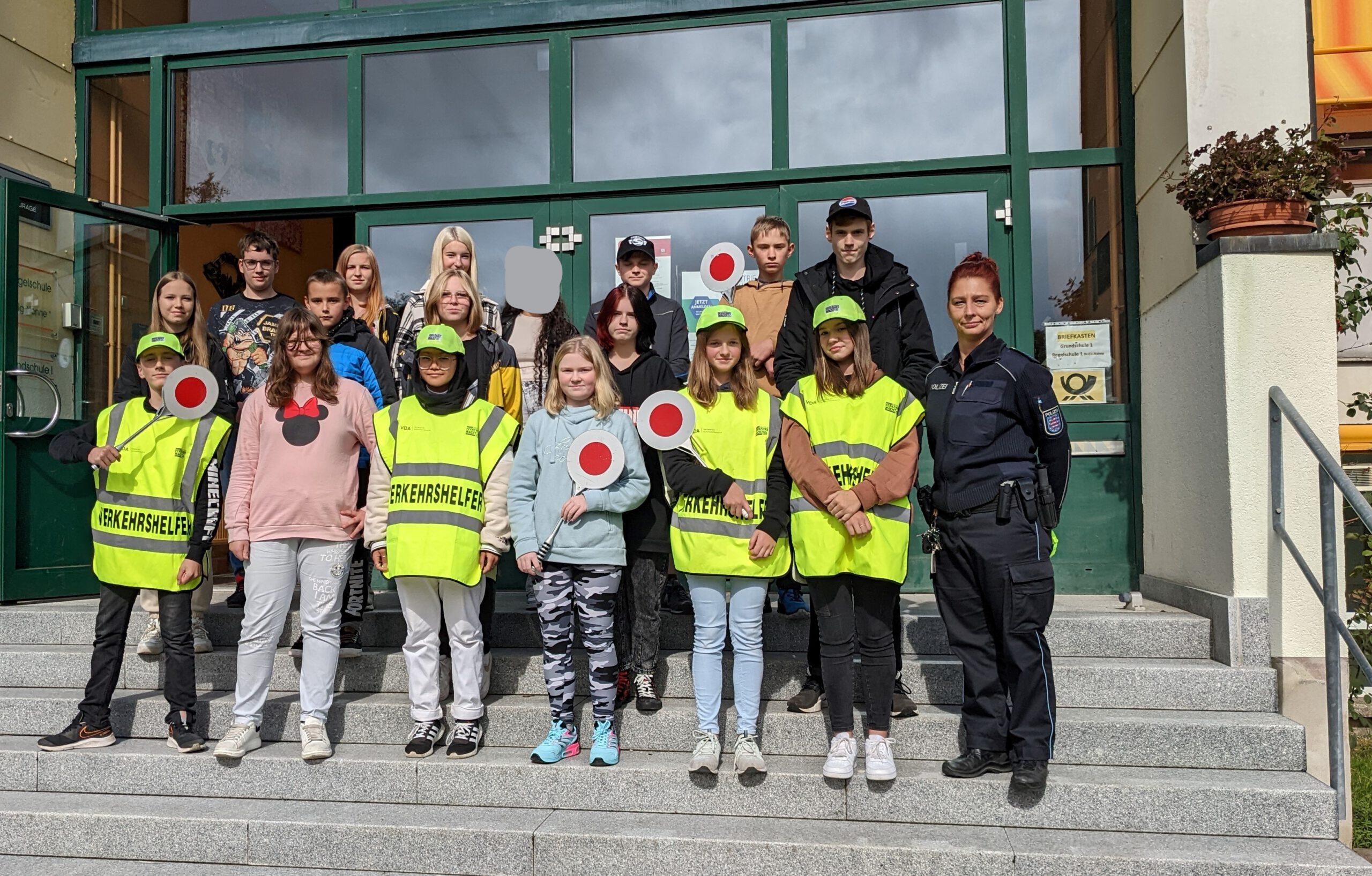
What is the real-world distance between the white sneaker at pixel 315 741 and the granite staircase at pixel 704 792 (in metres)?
0.06

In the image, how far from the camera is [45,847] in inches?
160

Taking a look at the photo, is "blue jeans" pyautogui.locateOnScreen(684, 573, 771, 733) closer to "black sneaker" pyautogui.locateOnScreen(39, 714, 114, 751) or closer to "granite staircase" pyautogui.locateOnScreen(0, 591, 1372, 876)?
"granite staircase" pyautogui.locateOnScreen(0, 591, 1372, 876)

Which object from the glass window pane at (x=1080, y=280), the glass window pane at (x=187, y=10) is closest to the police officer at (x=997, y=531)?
the glass window pane at (x=1080, y=280)

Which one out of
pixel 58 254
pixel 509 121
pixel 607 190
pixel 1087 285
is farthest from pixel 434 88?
pixel 1087 285

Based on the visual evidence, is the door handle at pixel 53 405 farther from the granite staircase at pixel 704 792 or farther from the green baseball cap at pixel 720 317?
the green baseball cap at pixel 720 317

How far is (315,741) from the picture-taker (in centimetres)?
423

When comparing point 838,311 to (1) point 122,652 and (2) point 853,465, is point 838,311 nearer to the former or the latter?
(2) point 853,465

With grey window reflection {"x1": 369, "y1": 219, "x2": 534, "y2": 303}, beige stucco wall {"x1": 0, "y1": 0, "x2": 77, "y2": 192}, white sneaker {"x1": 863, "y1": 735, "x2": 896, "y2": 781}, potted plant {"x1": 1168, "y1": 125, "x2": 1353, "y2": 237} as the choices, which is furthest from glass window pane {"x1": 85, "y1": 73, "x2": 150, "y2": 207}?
potted plant {"x1": 1168, "y1": 125, "x2": 1353, "y2": 237}

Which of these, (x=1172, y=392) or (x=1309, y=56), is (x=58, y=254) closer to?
(x=1172, y=392)

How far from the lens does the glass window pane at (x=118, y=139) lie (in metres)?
7.24

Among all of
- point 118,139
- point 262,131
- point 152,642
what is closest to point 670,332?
point 152,642

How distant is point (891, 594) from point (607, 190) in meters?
3.82

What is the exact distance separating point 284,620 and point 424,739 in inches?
32.8

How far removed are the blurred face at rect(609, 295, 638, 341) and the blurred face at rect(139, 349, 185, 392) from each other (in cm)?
210
